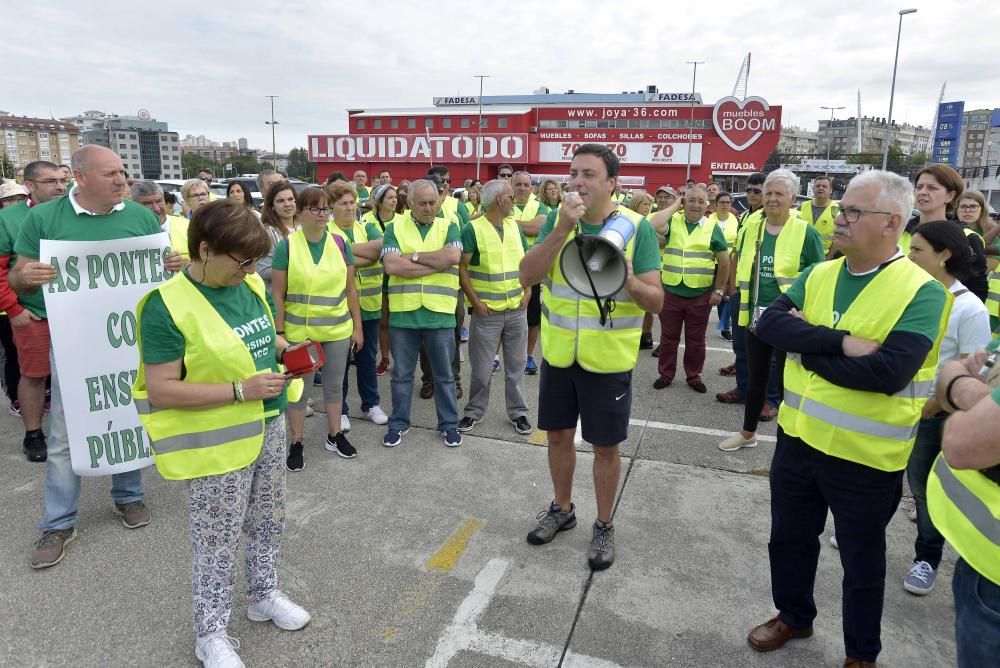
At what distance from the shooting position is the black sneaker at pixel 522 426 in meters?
4.96

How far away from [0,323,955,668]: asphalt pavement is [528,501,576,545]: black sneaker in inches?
2.0

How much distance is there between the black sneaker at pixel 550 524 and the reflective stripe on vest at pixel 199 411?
1.70 metres

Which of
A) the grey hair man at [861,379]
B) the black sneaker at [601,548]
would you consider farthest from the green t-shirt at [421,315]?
the grey hair man at [861,379]

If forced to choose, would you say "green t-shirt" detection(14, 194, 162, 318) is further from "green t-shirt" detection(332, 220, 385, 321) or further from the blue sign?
the blue sign

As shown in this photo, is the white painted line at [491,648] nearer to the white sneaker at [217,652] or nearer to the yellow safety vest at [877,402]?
the white sneaker at [217,652]

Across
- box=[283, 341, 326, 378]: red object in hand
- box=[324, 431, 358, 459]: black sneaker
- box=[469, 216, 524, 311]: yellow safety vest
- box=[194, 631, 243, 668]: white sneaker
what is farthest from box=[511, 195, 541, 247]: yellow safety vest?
box=[194, 631, 243, 668]: white sneaker

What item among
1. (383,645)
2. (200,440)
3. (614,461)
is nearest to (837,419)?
(614,461)

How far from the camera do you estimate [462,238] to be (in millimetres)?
4992

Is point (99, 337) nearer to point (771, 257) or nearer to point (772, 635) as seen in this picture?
point (772, 635)

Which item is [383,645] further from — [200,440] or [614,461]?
[614,461]

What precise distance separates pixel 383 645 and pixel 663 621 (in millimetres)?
1250

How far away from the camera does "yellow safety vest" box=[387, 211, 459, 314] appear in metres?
4.64

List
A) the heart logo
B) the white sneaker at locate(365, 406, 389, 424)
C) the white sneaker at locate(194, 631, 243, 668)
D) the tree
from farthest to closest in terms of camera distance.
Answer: the tree < the heart logo < the white sneaker at locate(365, 406, 389, 424) < the white sneaker at locate(194, 631, 243, 668)

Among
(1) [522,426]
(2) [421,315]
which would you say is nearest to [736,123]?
(1) [522,426]
